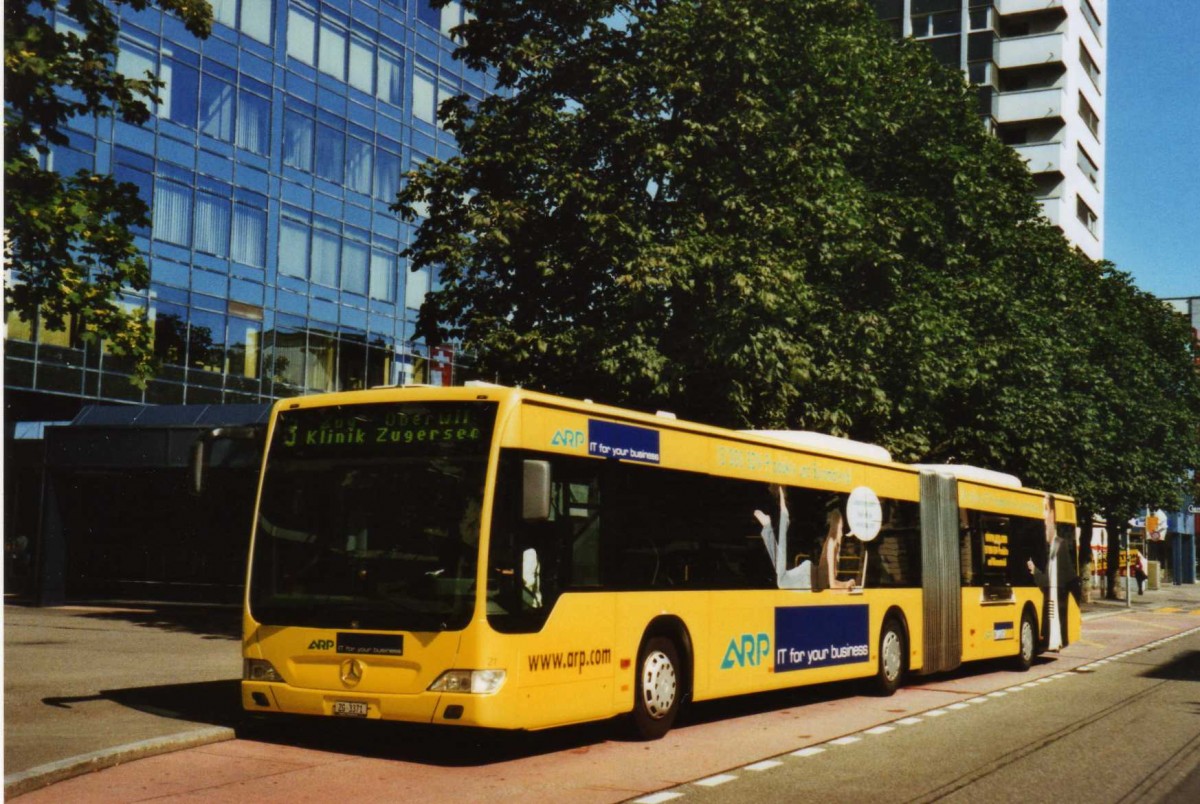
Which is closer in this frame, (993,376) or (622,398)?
(622,398)

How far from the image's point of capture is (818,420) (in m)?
22.9

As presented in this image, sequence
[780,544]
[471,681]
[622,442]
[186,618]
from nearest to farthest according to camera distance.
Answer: [471,681] < [622,442] < [780,544] < [186,618]

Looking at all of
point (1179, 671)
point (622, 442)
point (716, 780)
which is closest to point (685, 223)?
point (622, 442)

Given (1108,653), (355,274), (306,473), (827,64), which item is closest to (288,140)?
(355,274)

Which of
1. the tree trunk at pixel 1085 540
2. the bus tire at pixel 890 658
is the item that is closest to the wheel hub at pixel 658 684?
the bus tire at pixel 890 658

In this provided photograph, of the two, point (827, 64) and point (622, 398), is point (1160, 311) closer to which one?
point (827, 64)

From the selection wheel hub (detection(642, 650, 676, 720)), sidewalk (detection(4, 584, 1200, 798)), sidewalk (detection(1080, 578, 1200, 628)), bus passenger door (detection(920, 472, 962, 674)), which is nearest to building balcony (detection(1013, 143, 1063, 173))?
sidewalk (detection(1080, 578, 1200, 628))

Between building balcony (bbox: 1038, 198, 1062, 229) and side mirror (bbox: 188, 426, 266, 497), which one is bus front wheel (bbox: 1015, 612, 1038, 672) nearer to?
side mirror (bbox: 188, 426, 266, 497)

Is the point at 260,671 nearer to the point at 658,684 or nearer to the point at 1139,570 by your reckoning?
the point at 658,684

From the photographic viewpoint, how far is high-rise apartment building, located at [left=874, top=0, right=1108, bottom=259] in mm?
72125

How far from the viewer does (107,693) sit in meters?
13.4

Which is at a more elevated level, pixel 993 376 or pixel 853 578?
pixel 993 376

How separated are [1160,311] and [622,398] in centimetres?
4073

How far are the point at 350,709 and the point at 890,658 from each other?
28.4 ft
